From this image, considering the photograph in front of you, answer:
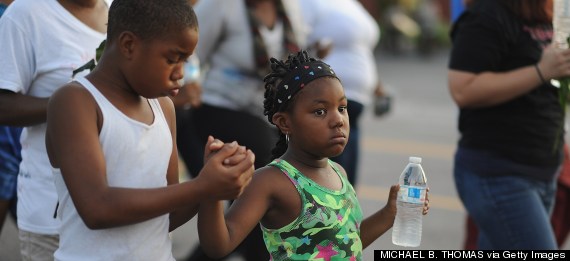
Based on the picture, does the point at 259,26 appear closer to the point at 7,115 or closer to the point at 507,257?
the point at 507,257

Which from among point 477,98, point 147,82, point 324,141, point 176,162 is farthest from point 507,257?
point 147,82

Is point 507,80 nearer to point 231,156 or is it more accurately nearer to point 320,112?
point 320,112

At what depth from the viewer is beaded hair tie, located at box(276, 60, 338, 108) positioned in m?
3.21

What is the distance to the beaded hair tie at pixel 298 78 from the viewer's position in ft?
10.5

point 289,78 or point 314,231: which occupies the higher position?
point 289,78

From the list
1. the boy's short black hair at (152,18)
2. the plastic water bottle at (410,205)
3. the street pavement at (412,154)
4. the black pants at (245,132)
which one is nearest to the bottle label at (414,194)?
the plastic water bottle at (410,205)

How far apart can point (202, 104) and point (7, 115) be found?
79.7 inches

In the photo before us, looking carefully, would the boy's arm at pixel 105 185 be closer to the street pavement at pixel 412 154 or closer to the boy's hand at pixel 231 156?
the boy's hand at pixel 231 156

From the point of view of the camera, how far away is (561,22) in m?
4.39

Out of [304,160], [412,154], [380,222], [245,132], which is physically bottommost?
[412,154]

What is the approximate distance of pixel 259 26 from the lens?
536 cm

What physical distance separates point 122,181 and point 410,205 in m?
1.05

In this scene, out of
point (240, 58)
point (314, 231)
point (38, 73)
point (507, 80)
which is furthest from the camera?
point (240, 58)

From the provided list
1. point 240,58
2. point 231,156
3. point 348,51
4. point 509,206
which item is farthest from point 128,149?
point 348,51
